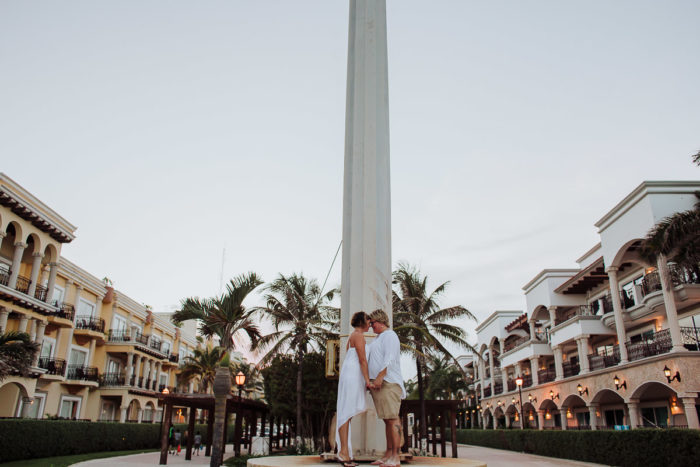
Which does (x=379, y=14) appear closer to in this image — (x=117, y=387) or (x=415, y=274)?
(x=415, y=274)

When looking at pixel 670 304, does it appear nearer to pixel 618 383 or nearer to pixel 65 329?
pixel 618 383

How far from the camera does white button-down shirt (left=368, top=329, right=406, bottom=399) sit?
19.6 feet

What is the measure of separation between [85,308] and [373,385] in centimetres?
3227

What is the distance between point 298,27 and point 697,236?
1524cm

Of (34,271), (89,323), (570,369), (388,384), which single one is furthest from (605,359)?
(89,323)

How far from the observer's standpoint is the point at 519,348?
1570 inches

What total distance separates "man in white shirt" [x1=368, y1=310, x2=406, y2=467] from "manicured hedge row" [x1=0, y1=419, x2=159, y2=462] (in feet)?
63.8

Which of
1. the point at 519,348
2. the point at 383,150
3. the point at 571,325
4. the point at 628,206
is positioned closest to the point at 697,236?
the point at 628,206

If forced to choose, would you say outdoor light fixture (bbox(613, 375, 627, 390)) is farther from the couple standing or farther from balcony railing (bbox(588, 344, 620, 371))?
the couple standing

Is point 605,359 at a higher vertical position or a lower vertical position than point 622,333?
lower

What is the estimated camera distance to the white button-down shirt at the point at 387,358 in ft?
19.6

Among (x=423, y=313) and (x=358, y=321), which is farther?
(x=423, y=313)

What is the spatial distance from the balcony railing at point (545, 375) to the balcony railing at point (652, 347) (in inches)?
423

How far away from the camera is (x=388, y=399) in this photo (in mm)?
5980
